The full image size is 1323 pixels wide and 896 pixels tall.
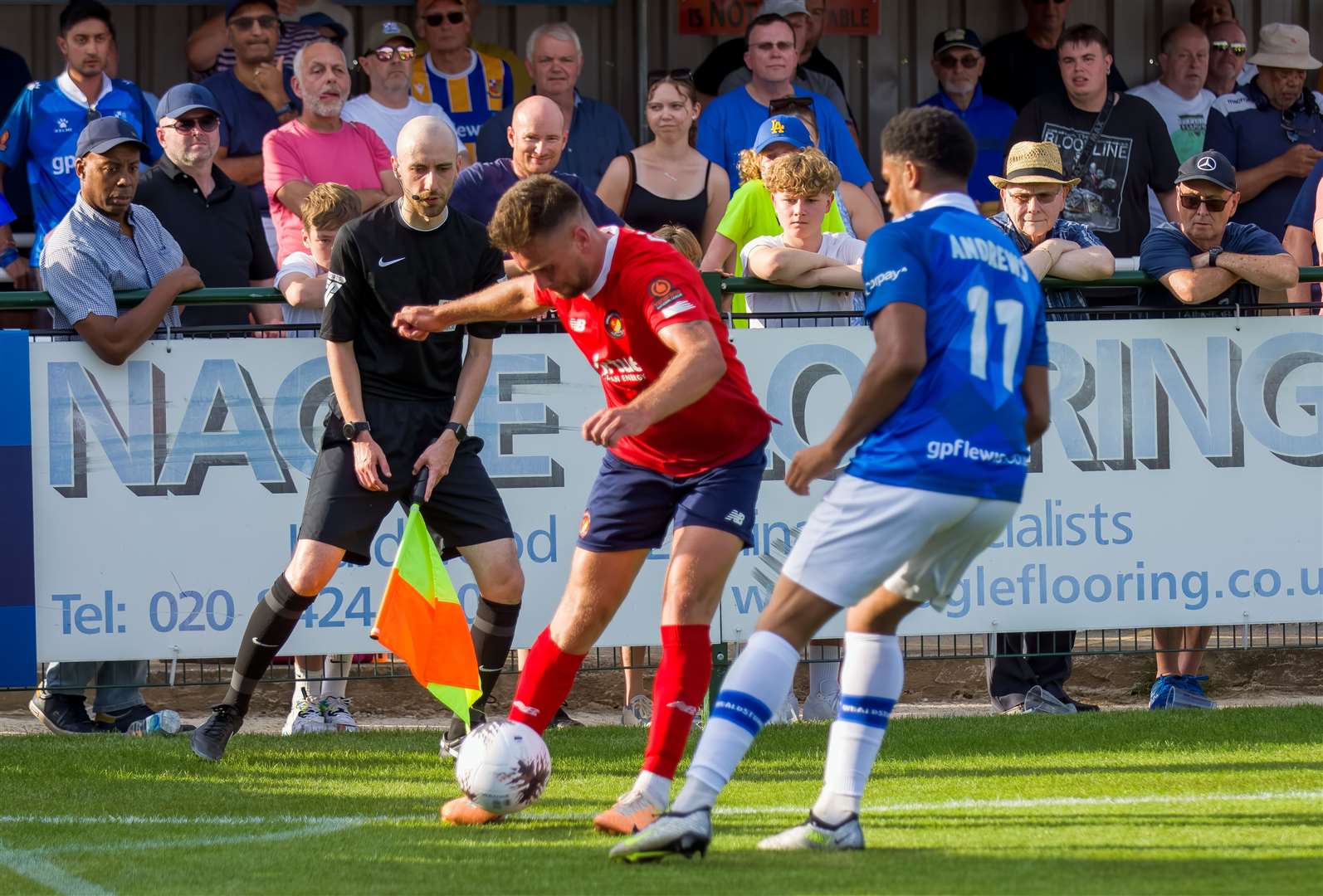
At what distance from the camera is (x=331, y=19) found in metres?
10.8

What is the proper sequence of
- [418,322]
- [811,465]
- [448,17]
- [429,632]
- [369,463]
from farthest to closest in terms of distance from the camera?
[448,17] → [369,463] → [429,632] → [418,322] → [811,465]

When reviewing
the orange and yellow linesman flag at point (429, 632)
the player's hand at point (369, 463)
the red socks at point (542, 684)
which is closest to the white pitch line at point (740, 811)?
the red socks at point (542, 684)

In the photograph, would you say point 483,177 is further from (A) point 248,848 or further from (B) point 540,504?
(A) point 248,848

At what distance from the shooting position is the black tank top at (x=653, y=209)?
9078 millimetres

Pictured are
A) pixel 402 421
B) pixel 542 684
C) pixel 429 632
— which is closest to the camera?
Result: pixel 542 684

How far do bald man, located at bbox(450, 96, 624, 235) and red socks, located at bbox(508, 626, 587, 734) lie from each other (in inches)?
123

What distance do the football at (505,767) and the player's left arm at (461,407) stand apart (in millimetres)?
1384

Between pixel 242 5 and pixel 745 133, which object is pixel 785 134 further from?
pixel 242 5

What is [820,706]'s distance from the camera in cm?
816

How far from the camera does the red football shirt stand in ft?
17.4

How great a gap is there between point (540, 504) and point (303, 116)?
2.65 m

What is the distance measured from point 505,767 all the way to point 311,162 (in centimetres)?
436

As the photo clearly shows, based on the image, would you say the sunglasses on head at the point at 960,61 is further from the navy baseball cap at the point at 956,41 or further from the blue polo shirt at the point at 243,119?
the blue polo shirt at the point at 243,119

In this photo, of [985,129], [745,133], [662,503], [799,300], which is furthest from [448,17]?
[662,503]
